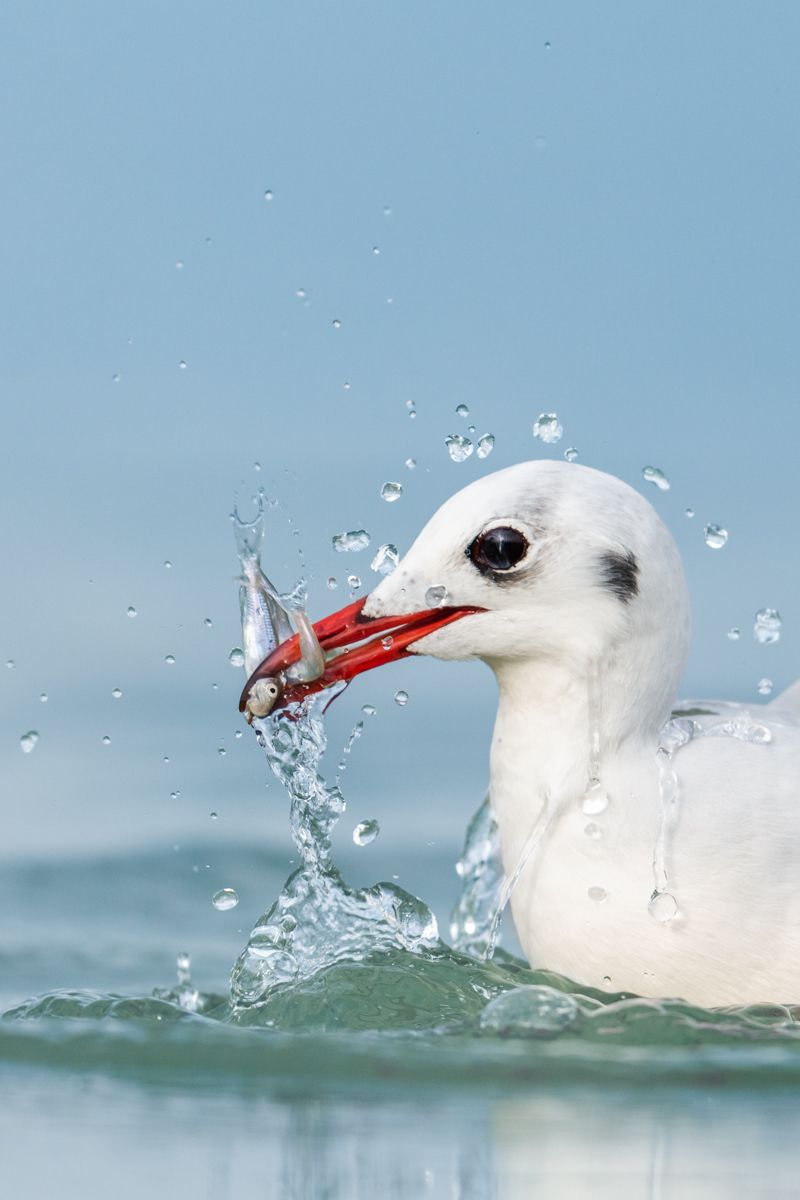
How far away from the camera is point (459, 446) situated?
6148 mm

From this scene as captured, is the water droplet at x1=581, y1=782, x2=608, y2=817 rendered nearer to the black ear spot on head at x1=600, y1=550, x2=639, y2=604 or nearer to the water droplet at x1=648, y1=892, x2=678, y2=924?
the water droplet at x1=648, y1=892, x2=678, y2=924

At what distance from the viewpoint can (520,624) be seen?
5379 millimetres

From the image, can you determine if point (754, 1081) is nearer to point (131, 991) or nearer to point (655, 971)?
point (655, 971)

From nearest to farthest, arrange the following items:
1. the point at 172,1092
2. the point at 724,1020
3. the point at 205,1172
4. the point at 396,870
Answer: the point at 205,1172 < the point at 172,1092 < the point at 724,1020 < the point at 396,870

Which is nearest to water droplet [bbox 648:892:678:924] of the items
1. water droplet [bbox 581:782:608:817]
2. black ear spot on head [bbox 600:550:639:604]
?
water droplet [bbox 581:782:608:817]

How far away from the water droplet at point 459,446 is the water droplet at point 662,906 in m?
1.39

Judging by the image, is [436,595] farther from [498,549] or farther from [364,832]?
[364,832]

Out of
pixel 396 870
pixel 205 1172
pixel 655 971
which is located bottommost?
pixel 205 1172

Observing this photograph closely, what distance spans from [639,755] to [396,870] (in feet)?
9.48

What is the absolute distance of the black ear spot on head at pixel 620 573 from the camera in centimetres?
532

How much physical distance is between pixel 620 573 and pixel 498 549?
29cm

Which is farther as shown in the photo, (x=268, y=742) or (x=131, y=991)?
(x=131, y=991)

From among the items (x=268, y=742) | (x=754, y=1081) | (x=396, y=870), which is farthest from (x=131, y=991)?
(x=754, y=1081)

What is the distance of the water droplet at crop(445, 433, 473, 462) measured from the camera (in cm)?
612
